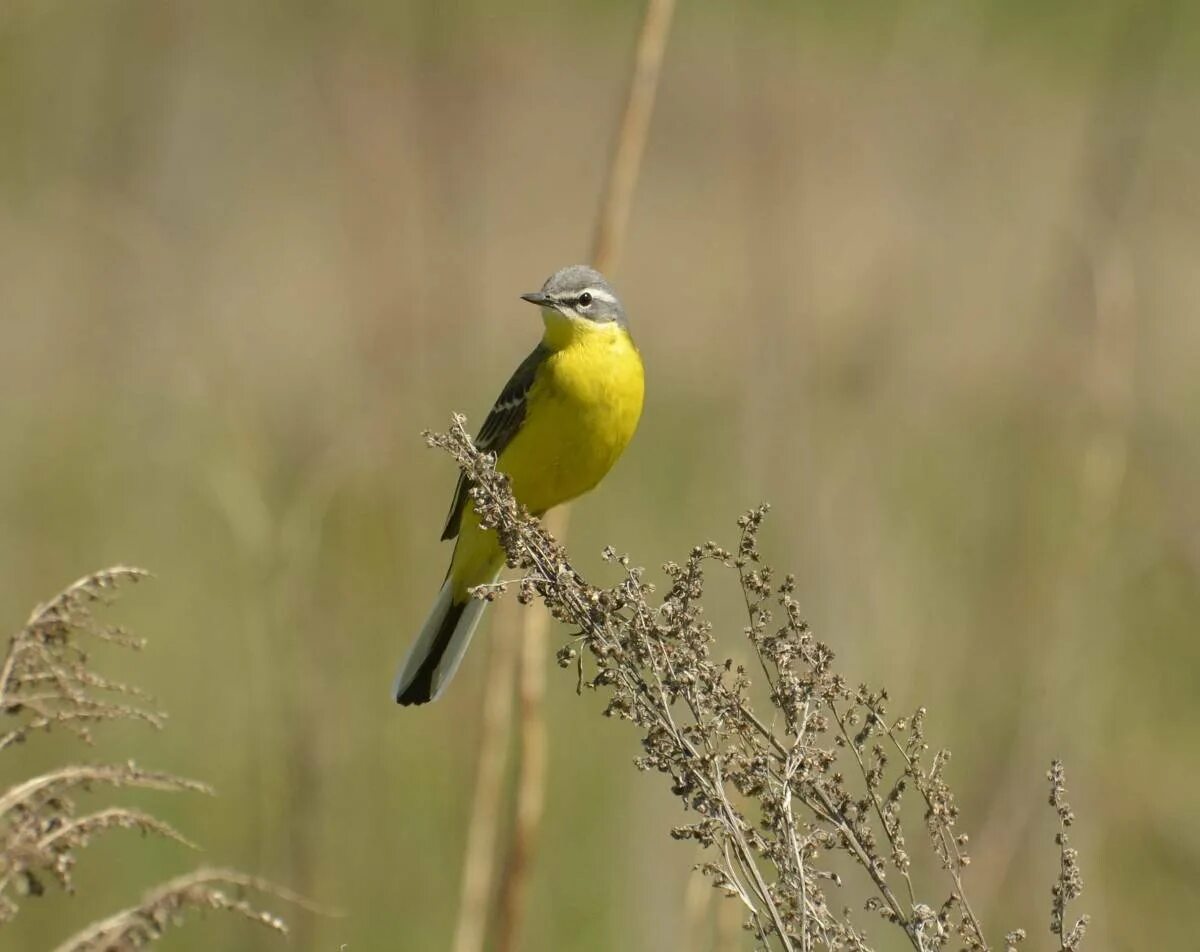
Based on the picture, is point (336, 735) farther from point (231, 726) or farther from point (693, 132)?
point (693, 132)

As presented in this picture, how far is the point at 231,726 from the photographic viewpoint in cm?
786

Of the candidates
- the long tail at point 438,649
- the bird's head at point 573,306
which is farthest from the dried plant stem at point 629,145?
the bird's head at point 573,306

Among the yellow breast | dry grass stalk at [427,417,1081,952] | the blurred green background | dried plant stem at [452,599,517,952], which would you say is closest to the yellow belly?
the yellow breast

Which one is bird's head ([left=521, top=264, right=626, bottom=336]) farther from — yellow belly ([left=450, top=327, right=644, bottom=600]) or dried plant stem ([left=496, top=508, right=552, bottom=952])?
dried plant stem ([left=496, top=508, right=552, bottom=952])

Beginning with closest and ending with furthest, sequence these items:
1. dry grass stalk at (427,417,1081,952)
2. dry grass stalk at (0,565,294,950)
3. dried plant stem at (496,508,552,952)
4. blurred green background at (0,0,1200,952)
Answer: dry grass stalk at (0,565,294,950) < dry grass stalk at (427,417,1081,952) < dried plant stem at (496,508,552,952) < blurred green background at (0,0,1200,952)

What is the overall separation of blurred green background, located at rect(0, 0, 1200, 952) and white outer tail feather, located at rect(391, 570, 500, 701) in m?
0.16

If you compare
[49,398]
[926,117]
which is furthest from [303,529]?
[49,398]

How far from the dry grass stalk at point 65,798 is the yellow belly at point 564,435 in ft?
7.73

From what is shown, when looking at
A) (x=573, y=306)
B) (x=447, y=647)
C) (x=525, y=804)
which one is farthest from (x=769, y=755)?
(x=573, y=306)

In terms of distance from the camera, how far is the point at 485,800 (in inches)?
135

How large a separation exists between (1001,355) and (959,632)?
7.77 metres

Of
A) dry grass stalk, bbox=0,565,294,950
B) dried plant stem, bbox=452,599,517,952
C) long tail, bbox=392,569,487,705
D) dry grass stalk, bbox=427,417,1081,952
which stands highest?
long tail, bbox=392,569,487,705

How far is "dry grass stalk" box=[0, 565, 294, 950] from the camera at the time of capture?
2137 millimetres

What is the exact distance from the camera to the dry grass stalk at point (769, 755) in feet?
7.73
